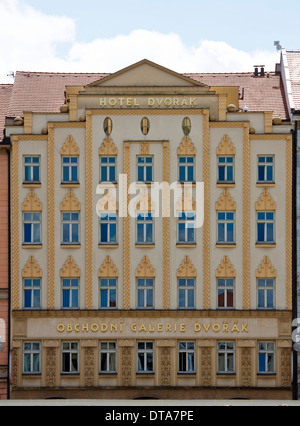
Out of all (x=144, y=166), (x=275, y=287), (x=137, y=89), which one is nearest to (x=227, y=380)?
(x=275, y=287)

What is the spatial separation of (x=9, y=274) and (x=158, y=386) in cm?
910

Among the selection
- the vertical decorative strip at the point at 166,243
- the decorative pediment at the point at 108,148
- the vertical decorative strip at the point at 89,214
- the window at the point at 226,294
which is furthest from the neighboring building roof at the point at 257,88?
the window at the point at 226,294

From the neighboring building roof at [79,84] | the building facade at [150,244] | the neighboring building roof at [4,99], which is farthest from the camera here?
the neighboring building roof at [79,84]

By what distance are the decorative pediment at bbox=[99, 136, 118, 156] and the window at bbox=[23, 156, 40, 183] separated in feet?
10.6

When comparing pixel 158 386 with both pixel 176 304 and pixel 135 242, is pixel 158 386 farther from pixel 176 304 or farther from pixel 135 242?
pixel 135 242

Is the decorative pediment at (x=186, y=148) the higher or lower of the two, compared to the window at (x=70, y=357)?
higher

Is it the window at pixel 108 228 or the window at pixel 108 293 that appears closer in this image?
the window at pixel 108 293

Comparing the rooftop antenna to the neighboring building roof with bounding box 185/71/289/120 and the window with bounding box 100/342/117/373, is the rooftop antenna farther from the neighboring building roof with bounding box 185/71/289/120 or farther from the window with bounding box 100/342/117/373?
the window with bounding box 100/342/117/373

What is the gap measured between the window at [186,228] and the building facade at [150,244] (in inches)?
2.7

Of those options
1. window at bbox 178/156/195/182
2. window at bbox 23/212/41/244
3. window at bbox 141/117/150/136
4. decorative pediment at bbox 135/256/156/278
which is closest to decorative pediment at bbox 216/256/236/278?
decorative pediment at bbox 135/256/156/278

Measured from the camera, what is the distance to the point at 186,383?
1656 inches

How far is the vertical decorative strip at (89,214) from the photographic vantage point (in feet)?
139

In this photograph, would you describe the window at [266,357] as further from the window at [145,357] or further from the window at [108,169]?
the window at [108,169]
